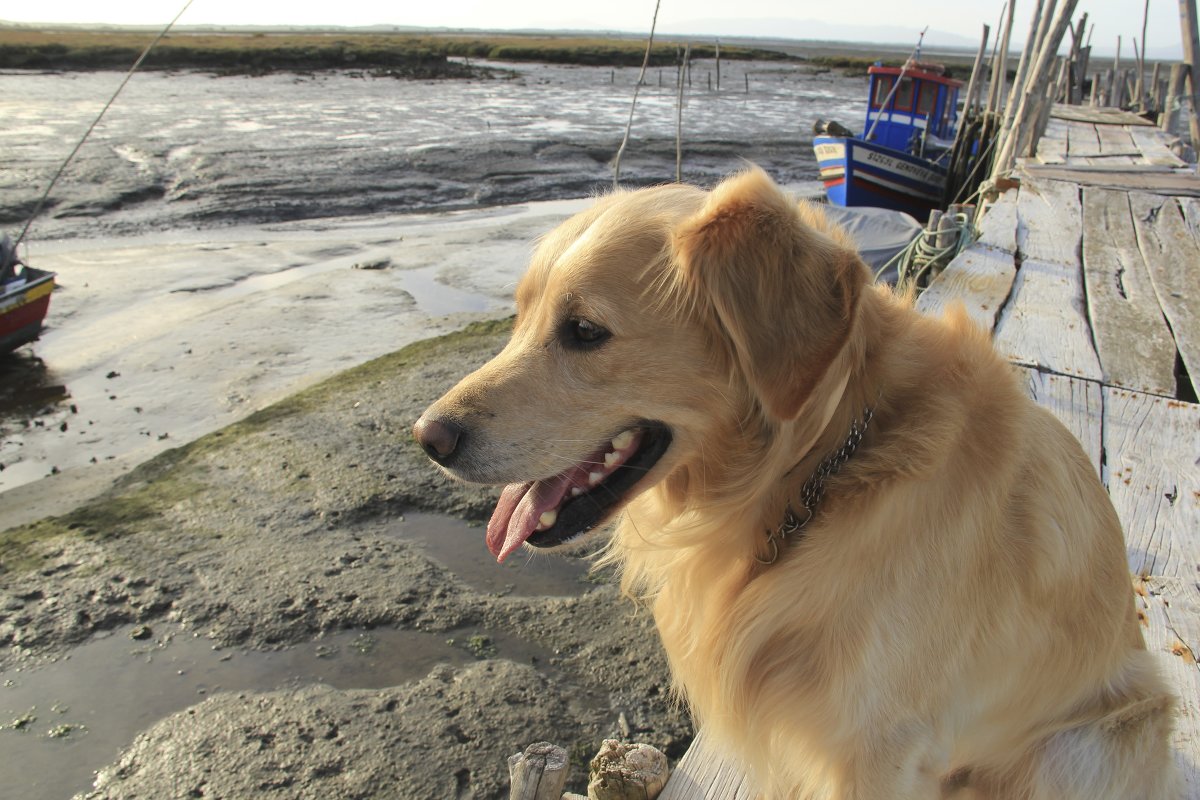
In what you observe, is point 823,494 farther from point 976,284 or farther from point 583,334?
point 976,284

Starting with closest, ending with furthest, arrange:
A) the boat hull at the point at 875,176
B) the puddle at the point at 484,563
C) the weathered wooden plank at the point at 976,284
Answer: the puddle at the point at 484,563
the weathered wooden plank at the point at 976,284
the boat hull at the point at 875,176

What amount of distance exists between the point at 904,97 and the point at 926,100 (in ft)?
1.79

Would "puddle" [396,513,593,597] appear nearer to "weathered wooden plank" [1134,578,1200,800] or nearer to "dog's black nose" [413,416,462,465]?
"dog's black nose" [413,416,462,465]

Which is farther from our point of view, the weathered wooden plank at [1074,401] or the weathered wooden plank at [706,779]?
the weathered wooden plank at [1074,401]

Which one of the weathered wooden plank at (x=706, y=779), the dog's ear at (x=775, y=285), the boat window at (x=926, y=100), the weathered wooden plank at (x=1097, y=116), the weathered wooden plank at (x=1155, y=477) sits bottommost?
the weathered wooden plank at (x=706, y=779)

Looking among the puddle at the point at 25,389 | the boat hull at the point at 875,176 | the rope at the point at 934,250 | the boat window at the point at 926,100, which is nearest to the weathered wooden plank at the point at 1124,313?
the rope at the point at 934,250

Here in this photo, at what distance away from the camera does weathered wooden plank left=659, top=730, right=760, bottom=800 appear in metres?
2.53

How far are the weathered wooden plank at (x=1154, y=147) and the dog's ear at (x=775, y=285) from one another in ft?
36.7

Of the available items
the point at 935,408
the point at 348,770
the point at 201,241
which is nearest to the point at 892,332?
the point at 935,408

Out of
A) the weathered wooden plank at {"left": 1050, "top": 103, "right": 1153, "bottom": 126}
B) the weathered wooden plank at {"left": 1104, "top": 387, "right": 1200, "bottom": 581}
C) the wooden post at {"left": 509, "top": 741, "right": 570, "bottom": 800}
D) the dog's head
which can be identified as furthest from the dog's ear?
the weathered wooden plank at {"left": 1050, "top": 103, "right": 1153, "bottom": 126}

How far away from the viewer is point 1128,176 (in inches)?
375

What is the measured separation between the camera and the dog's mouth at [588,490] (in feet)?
7.24

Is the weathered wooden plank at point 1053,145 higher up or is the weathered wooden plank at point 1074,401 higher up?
the weathered wooden plank at point 1053,145

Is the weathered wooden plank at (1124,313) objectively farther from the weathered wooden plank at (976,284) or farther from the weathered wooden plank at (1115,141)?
the weathered wooden plank at (1115,141)
